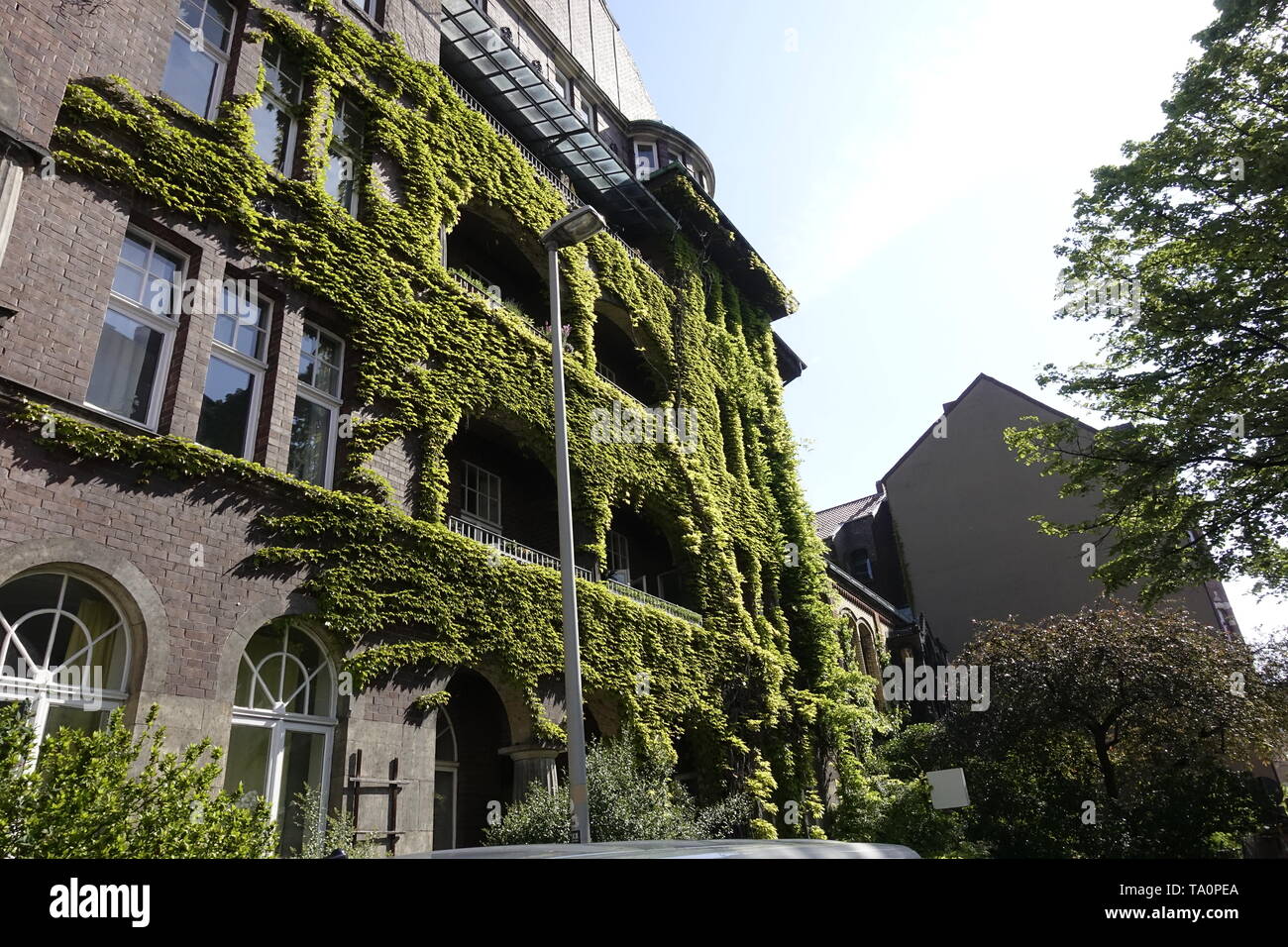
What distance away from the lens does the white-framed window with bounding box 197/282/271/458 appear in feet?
34.4

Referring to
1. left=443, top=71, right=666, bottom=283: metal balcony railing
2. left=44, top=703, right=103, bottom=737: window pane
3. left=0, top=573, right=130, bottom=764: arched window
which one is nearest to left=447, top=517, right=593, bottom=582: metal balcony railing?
left=0, top=573, right=130, bottom=764: arched window

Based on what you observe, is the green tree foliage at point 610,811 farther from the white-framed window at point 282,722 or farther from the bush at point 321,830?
the white-framed window at point 282,722

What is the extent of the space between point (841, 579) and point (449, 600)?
2235 centimetres

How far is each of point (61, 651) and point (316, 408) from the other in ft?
15.5

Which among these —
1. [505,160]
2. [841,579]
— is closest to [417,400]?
[505,160]

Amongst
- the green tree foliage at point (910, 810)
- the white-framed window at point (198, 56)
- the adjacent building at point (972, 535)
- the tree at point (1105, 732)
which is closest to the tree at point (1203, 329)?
the tree at point (1105, 732)

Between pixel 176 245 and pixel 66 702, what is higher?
pixel 176 245

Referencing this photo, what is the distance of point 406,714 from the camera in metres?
10.9

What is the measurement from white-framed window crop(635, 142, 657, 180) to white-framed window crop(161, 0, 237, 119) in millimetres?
16689

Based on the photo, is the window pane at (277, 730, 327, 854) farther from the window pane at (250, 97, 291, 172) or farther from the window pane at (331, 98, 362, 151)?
the window pane at (331, 98, 362, 151)

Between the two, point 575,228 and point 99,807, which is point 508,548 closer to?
point 575,228

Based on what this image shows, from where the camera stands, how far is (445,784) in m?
13.8
